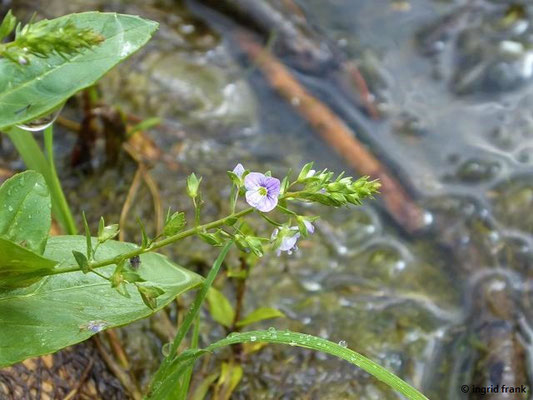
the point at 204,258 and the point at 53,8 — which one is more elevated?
the point at 53,8

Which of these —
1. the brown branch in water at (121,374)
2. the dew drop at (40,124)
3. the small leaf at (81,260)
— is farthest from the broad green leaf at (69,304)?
the brown branch in water at (121,374)

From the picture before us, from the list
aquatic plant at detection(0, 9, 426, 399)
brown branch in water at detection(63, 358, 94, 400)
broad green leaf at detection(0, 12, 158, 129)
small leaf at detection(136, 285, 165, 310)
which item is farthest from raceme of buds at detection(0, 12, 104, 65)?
brown branch in water at detection(63, 358, 94, 400)

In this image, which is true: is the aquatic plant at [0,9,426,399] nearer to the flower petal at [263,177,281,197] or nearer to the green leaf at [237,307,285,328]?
the flower petal at [263,177,281,197]

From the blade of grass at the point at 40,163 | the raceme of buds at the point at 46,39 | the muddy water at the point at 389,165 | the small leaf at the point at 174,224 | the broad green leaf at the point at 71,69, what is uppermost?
the raceme of buds at the point at 46,39

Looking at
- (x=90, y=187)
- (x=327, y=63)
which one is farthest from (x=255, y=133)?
Result: (x=90, y=187)

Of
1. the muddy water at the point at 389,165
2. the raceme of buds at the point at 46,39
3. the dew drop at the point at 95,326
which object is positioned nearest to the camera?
the raceme of buds at the point at 46,39

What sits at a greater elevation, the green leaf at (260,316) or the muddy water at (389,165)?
the green leaf at (260,316)

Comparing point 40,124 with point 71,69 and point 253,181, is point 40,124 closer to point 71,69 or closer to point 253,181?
point 71,69

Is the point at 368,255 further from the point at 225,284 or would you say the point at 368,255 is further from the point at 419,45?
the point at 419,45

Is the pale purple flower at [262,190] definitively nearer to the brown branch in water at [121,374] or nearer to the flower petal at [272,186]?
the flower petal at [272,186]
